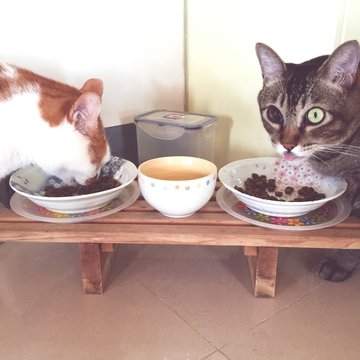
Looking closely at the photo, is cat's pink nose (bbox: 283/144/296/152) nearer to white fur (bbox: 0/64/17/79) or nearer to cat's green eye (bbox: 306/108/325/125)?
cat's green eye (bbox: 306/108/325/125)

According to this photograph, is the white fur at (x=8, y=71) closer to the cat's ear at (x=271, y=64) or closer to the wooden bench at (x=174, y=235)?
the wooden bench at (x=174, y=235)

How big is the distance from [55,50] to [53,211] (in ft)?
1.54

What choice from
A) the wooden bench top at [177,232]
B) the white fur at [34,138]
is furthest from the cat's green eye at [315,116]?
the white fur at [34,138]

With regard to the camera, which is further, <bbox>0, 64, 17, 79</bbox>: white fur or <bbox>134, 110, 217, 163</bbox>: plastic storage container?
<bbox>134, 110, 217, 163</bbox>: plastic storage container

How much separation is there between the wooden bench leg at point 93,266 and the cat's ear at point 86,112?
23 centimetres

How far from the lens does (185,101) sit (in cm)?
134

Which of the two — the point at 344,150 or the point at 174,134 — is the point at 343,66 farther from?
the point at 174,134

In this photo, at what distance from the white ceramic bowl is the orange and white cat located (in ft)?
0.45

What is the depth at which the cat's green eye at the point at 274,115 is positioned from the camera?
2.79ft

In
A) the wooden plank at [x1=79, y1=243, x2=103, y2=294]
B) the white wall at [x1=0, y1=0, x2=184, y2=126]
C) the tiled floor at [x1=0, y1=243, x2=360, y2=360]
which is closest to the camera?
the tiled floor at [x1=0, y1=243, x2=360, y2=360]

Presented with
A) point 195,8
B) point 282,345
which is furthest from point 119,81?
point 282,345

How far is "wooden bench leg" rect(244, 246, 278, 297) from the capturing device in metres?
0.81

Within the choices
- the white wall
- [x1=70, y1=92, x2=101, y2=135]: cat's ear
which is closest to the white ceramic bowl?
[x1=70, y1=92, x2=101, y2=135]: cat's ear

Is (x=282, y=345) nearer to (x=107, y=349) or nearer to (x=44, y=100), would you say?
(x=107, y=349)
